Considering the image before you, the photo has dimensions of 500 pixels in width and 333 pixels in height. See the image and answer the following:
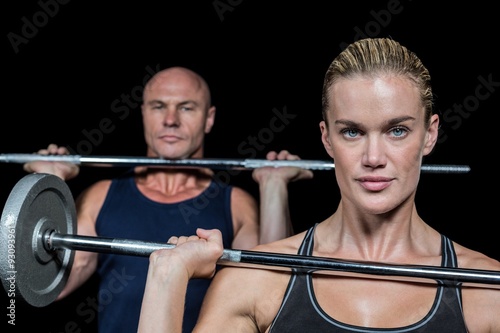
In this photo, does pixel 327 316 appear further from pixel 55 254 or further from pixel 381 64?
pixel 55 254

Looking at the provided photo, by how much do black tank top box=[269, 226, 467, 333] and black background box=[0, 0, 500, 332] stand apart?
1218 mm

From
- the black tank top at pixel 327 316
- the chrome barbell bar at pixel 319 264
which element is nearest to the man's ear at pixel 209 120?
the chrome barbell bar at pixel 319 264

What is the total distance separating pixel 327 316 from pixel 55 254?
27.4 inches

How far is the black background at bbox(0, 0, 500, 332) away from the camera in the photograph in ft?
8.45

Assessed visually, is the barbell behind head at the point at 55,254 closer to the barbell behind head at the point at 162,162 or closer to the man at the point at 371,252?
the man at the point at 371,252

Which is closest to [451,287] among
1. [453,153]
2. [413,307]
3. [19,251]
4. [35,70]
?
[413,307]

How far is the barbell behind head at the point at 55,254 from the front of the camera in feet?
4.42

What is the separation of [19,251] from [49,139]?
1447 mm

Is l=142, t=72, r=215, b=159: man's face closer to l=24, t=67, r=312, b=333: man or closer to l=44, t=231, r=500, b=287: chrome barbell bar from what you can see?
l=24, t=67, r=312, b=333: man

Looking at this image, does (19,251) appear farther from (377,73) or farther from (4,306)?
(4,306)

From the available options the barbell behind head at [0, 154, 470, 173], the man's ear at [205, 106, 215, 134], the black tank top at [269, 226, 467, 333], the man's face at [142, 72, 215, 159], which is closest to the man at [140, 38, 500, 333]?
the black tank top at [269, 226, 467, 333]

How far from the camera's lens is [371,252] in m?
1.48

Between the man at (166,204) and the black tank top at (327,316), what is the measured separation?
2.24ft

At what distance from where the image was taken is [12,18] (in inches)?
106
